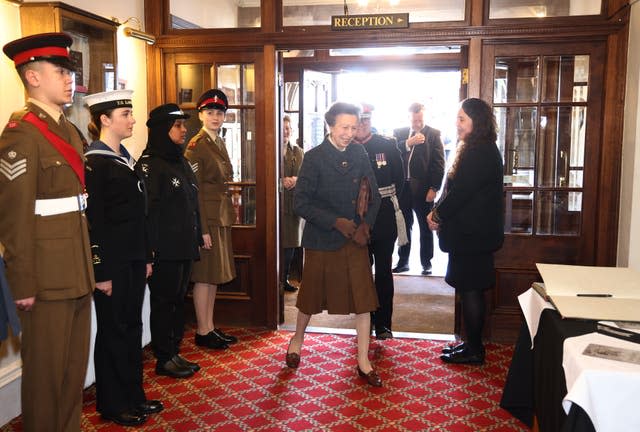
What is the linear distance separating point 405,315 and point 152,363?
2132 mm

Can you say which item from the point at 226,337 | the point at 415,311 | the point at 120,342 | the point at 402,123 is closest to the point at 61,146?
the point at 120,342

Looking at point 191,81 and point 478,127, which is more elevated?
point 191,81

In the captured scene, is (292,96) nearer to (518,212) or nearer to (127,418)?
(518,212)

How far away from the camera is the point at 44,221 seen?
8.02 ft

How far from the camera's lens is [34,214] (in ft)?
7.89

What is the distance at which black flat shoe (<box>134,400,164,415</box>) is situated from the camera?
318cm

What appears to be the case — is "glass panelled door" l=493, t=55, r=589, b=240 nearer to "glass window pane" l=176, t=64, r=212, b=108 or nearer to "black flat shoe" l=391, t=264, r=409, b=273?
"glass window pane" l=176, t=64, r=212, b=108

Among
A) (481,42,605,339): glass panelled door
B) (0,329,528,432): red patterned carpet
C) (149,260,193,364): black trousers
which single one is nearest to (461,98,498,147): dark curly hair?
(481,42,605,339): glass panelled door

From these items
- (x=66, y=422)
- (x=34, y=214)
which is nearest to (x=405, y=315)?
(x=66, y=422)

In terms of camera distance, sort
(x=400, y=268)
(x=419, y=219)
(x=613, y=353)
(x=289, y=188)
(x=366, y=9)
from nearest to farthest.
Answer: (x=613, y=353) → (x=366, y=9) → (x=289, y=188) → (x=419, y=219) → (x=400, y=268)

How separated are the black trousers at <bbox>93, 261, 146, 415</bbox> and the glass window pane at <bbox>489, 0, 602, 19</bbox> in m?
2.95

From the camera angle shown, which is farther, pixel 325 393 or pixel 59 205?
pixel 325 393

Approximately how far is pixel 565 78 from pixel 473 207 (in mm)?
1288

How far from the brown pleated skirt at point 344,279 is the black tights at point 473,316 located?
2.18 feet
